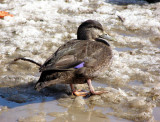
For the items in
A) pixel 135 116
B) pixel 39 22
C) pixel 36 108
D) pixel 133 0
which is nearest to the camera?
pixel 135 116

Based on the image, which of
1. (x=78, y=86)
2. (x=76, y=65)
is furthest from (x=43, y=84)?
(x=78, y=86)

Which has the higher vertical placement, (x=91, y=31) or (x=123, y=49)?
(x=91, y=31)

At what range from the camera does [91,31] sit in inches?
205

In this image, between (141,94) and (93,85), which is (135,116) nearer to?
(141,94)

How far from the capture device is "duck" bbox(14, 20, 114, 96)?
4.15m

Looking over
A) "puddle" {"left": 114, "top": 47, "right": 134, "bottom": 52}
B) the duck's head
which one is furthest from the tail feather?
"puddle" {"left": 114, "top": 47, "right": 134, "bottom": 52}

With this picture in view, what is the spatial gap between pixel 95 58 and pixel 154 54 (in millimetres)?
2099

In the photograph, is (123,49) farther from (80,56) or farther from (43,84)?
(43,84)

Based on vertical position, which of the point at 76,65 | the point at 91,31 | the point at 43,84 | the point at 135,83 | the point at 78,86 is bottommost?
the point at 78,86

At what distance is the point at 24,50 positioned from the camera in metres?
6.21

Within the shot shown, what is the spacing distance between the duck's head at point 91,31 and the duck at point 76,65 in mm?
293

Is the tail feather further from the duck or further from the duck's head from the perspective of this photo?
the duck's head

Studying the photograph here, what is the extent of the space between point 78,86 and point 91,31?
99 cm

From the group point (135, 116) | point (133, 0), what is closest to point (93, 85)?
point (135, 116)
